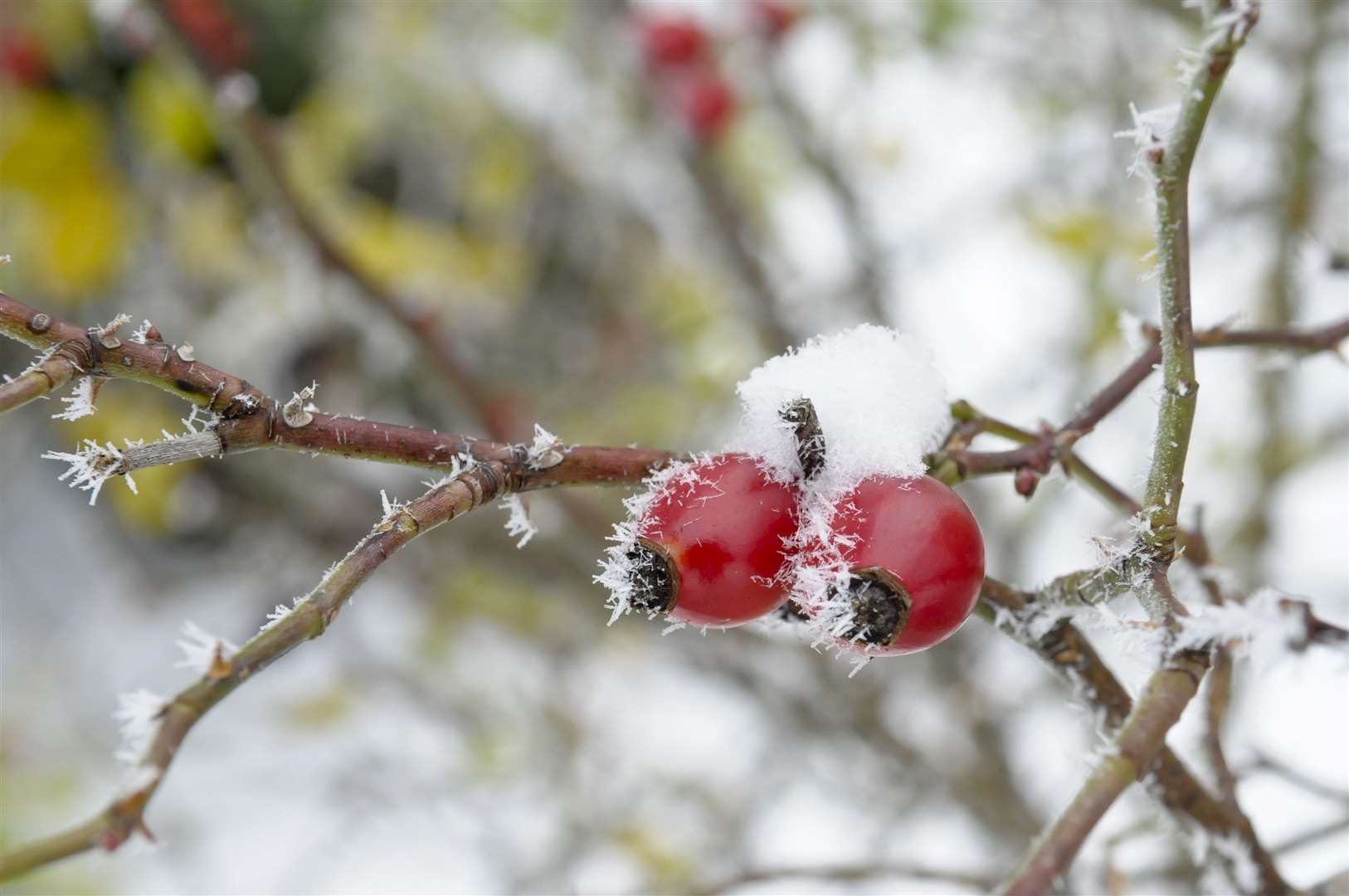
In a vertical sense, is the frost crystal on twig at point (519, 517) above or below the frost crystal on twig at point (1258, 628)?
above

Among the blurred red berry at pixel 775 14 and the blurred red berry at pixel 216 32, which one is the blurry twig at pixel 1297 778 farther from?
the blurred red berry at pixel 775 14

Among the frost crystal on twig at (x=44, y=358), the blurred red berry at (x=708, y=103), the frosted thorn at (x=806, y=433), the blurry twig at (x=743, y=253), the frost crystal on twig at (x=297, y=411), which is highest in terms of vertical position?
the blurred red berry at (x=708, y=103)

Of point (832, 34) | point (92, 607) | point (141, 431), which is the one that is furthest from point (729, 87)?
point (92, 607)

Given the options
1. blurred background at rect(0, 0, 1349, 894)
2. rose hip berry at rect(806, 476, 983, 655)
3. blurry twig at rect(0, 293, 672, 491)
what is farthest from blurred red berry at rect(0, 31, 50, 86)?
rose hip berry at rect(806, 476, 983, 655)

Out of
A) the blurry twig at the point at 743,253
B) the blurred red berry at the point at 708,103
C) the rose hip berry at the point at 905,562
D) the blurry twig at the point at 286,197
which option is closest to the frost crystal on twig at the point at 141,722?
the rose hip berry at the point at 905,562

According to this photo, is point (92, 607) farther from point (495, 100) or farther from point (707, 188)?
point (707, 188)
